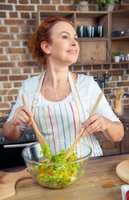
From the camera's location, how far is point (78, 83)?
1.72 meters

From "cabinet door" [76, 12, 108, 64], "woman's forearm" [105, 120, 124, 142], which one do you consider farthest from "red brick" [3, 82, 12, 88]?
"woman's forearm" [105, 120, 124, 142]

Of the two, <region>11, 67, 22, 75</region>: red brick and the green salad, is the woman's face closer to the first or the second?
the green salad

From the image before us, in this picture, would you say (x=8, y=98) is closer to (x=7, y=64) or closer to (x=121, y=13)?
(x=7, y=64)

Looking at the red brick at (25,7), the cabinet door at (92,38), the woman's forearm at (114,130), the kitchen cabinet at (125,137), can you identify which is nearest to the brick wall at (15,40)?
the red brick at (25,7)

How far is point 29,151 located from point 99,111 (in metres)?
0.52

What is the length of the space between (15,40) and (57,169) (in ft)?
6.67

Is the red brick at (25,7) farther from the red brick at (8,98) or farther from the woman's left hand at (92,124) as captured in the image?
the woman's left hand at (92,124)

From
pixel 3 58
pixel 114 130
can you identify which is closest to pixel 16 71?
pixel 3 58

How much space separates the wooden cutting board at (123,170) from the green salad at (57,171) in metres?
0.18

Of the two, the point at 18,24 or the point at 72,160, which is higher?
the point at 18,24

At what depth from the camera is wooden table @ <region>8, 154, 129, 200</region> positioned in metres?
1.04

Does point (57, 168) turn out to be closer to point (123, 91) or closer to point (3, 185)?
point (3, 185)

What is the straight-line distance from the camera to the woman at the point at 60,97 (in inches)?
62.9

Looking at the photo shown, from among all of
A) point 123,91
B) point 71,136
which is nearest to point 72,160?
point 71,136
